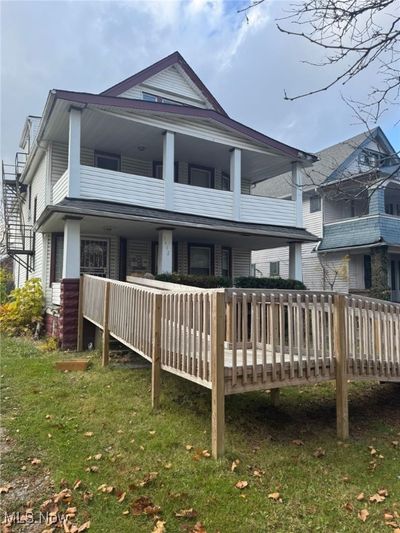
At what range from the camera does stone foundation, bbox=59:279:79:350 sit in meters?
9.63

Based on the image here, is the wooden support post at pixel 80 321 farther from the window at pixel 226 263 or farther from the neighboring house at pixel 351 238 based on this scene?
the neighboring house at pixel 351 238

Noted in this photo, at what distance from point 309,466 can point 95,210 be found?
790cm

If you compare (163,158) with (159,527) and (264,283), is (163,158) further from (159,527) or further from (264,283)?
(159,527)

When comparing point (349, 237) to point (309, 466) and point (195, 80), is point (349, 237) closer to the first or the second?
point (195, 80)

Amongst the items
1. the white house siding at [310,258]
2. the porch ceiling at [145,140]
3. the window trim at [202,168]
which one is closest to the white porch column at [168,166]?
the porch ceiling at [145,140]

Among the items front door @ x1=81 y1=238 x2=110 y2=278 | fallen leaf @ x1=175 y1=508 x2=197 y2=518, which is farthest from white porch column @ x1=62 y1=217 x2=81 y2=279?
fallen leaf @ x1=175 y1=508 x2=197 y2=518

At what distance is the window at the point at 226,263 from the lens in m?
16.4

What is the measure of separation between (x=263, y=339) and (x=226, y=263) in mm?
12297

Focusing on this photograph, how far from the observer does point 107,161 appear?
13602 millimetres

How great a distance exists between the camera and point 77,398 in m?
5.76

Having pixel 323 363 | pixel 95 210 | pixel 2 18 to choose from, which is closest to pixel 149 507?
pixel 323 363

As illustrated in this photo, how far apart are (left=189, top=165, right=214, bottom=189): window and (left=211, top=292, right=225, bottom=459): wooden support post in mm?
11836

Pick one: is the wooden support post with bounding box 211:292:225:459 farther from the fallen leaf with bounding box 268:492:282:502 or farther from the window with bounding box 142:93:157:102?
the window with bounding box 142:93:157:102

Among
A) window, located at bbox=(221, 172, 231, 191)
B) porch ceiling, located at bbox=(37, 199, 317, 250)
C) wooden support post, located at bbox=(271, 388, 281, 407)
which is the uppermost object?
window, located at bbox=(221, 172, 231, 191)
